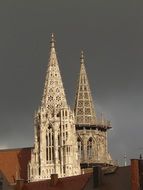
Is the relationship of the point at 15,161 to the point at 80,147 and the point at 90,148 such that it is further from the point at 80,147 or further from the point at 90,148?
the point at 90,148

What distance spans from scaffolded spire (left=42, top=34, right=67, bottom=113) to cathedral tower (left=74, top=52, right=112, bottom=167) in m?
14.8

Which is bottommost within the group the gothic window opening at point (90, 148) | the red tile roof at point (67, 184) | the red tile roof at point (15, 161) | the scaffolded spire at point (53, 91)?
the red tile roof at point (67, 184)

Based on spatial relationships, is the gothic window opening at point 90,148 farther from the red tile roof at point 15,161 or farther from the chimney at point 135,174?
the chimney at point 135,174

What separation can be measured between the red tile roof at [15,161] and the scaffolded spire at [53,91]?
33.2 ft

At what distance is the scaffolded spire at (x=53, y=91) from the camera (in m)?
138

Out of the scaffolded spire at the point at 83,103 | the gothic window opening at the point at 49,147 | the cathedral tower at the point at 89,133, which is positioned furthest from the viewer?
the scaffolded spire at the point at 83,103

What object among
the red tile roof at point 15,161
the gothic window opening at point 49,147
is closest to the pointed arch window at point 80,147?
the red tile roof at point 15,161

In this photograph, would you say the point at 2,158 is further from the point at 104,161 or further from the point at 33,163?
the point at 104,161

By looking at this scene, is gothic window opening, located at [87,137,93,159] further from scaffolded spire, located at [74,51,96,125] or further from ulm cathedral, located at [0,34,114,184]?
scaffolded spire, located at [74,51,96,125]

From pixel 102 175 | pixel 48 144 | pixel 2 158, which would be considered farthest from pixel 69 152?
pixel 102 175

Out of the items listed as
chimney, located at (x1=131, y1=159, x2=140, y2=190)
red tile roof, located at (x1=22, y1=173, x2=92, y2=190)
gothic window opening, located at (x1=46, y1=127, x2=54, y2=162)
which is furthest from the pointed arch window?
chimney, located at (x1=131, y1=159, x2=140, y2=190)

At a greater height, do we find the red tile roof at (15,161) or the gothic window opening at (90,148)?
the gothic window opening at (90,148)

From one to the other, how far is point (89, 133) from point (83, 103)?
6.62 metres

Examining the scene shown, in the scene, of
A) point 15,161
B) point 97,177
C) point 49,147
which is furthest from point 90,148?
point 97,177
